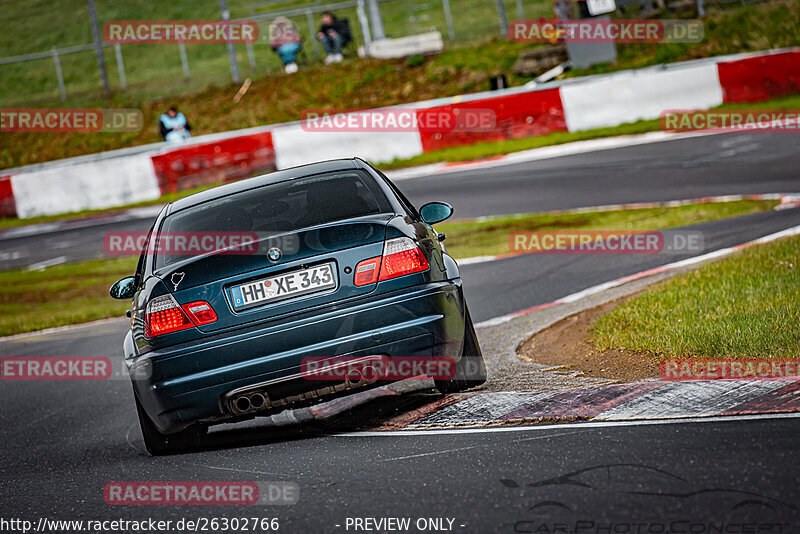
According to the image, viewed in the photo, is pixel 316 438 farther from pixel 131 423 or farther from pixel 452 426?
pixel 131 423

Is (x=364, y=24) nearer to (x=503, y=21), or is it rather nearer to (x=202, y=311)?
(x=503, y=21)

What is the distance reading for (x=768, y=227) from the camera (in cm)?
1076

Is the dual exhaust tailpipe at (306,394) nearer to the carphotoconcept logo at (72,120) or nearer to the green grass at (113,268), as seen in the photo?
the green grass at (113,268)

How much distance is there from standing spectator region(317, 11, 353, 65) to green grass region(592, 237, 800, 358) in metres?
19.8

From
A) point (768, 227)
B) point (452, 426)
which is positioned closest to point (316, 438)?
point (452, 426)

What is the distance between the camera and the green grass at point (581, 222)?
1209 centimetres

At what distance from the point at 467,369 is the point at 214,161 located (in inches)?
613

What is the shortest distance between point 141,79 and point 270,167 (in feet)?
41.5

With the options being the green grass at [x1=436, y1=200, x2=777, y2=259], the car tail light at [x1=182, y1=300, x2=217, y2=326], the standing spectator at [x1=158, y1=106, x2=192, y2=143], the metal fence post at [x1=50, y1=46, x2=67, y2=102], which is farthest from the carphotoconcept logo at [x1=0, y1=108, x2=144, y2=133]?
the car tail light at [x1=182, y1=300, x2=217, y2=326]

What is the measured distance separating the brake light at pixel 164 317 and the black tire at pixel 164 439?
511 mm

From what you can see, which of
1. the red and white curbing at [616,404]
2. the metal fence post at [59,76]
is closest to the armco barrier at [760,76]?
the red and white curbing at [616,404]

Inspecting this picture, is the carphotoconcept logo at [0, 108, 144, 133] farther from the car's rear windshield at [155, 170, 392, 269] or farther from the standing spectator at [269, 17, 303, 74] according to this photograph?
the car's rear windshield at [155, 170, 392, 269]

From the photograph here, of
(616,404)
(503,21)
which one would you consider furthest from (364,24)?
(616,404)

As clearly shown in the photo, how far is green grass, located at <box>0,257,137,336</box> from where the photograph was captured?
12695 mm
